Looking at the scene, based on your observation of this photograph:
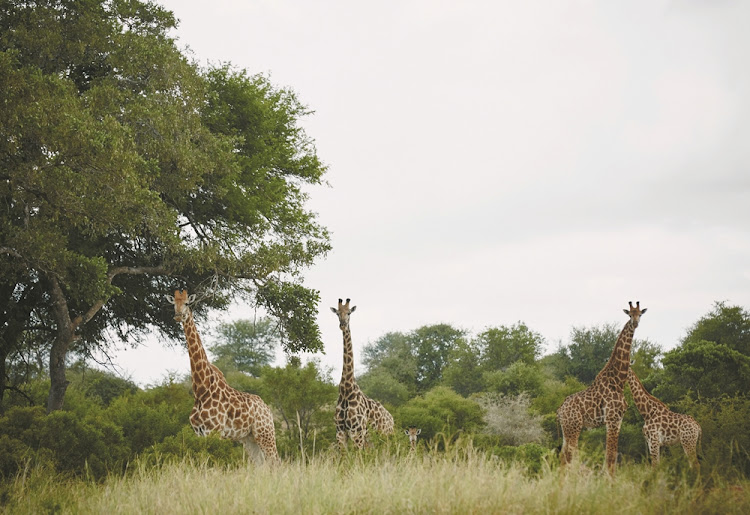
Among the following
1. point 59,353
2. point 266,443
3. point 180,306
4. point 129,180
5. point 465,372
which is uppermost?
point 129,180

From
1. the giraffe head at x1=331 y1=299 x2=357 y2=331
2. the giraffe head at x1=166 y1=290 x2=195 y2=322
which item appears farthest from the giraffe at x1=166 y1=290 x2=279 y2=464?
the giraffe head at x1=331 y1=299 x2=357 y2=331

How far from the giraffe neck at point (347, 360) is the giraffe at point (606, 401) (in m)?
4.07

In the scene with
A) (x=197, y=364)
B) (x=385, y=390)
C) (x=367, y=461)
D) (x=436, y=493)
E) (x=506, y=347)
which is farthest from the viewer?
(x=506, y=347)

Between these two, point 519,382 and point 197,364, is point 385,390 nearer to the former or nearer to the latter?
point 519,382

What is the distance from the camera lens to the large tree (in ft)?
54.6

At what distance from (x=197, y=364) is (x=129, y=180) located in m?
5.18

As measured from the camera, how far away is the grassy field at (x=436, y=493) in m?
7.82

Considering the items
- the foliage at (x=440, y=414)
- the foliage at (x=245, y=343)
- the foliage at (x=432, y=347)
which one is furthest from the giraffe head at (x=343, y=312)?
the foliage at (x=245, y=343)

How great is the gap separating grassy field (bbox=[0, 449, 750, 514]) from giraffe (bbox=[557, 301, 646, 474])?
430cm

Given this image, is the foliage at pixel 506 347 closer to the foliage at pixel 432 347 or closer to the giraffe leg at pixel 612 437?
the foliage at pixel 432 347

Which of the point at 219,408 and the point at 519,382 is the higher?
the point at 519,382

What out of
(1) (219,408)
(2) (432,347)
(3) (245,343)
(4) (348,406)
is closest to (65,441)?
(1) (219,408)

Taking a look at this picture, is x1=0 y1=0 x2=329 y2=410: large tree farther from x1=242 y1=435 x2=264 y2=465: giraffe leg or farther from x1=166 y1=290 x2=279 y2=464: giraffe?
x1=242 y1=435 x2=264 y2=465: giraffe leg

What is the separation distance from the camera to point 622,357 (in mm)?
14422
